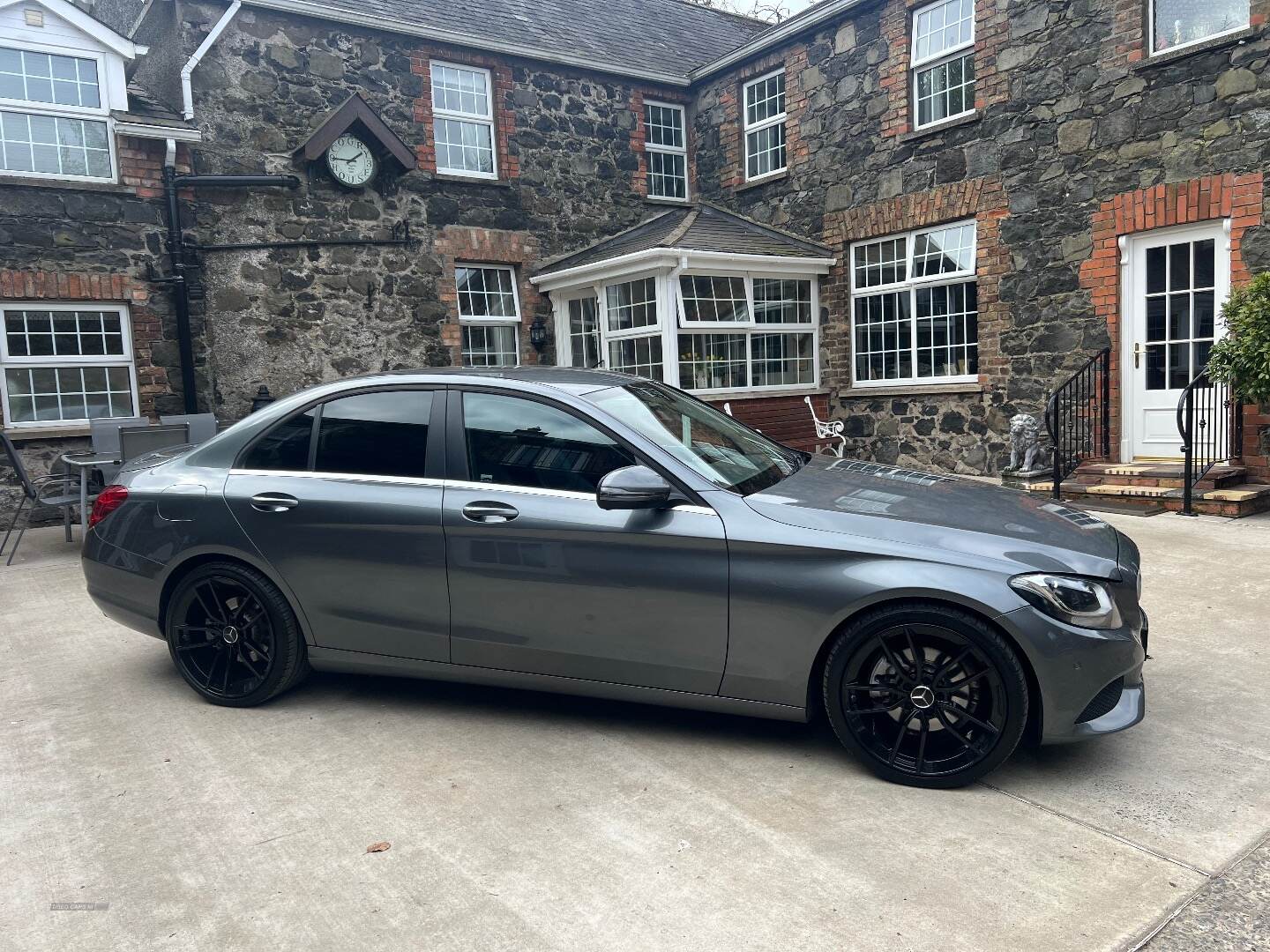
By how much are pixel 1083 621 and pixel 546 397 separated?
2197 mm

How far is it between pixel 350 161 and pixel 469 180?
1618mm

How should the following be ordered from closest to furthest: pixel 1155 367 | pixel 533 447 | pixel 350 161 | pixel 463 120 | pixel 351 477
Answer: pixel 533 447, pixel 351 477, pixel 1155 367, pixel 350 161, pixel 463 120

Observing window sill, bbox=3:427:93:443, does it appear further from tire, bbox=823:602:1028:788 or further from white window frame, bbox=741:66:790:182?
white window frame, bbox=741:66:790:182

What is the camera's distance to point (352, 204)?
1145cm

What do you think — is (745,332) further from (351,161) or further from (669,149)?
(351,161)

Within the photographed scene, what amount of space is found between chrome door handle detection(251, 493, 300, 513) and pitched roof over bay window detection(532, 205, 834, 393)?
297 inches

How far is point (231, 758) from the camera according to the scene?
3570mm

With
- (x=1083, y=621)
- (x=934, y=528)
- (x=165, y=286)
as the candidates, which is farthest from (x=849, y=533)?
(x=165, y=286)

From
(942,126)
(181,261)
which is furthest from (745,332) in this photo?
(181,261)

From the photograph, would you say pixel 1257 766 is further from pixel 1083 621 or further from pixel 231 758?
pixel 231 758

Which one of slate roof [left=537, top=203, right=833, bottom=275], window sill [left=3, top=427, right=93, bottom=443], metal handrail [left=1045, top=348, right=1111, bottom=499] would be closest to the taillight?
window sill [left=3, top=427, right=93, bottom=443]

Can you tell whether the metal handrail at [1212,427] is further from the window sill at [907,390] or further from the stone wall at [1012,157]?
the window sill at [907,390]

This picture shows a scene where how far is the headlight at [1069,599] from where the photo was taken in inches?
120

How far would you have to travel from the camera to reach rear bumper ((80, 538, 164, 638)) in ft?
13.7
